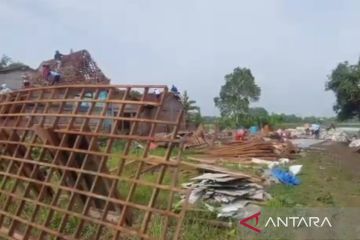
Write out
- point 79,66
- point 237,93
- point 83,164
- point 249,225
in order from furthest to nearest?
point 237,93 → point 79,66 → point 249,225 → point 83,164

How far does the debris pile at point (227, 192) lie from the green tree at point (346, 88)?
2539 centimetres

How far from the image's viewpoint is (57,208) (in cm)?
424

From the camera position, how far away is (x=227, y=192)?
6.59 metres

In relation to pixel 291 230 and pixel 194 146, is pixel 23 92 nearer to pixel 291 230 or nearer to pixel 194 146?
pixel 291 230

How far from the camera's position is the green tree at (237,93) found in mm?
41750

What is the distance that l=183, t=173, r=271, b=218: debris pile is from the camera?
6.30 metres

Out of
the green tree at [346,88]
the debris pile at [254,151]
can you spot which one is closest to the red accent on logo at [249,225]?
the debris pile at [254,151]

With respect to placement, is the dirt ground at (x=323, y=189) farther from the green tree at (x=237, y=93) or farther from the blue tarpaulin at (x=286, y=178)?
the green tree at (x=237, y=93)

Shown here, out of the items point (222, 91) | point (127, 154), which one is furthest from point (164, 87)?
point (222, 91)

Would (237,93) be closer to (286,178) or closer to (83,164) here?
(286,178)

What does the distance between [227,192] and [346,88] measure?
26.2m

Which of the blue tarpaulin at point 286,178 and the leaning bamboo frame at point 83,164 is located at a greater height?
the blue tarpaulin at point 286,178

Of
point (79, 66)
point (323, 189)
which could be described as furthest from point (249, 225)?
point (79, 66)

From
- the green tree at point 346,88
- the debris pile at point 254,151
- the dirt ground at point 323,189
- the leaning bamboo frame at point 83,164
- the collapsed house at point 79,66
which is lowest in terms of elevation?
the leaning bamboo frame at point 83,164
